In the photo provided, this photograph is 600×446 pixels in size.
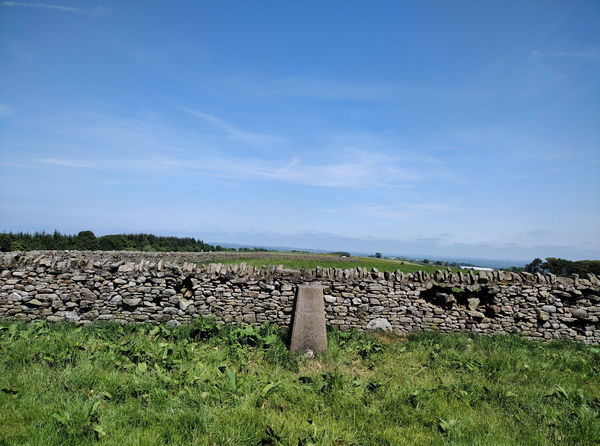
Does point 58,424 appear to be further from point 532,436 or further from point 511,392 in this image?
point 511,392

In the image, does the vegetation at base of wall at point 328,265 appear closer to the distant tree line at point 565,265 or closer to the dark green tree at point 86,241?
the distant tree line at point 565,265

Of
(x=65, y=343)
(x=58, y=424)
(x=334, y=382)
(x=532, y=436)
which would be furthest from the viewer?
(x=65, y=343)

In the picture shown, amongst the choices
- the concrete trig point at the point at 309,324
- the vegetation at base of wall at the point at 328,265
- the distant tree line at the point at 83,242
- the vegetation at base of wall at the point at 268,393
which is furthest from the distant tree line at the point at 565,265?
the distant tree line at the point at 83,242

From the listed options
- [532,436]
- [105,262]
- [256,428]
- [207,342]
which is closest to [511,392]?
[532,436]

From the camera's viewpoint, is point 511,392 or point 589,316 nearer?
point 511,392

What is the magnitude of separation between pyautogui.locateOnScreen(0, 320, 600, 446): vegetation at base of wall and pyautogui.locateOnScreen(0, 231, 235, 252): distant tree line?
2583 centimetres

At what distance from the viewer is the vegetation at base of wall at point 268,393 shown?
4281mm

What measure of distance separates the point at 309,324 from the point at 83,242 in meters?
33.8

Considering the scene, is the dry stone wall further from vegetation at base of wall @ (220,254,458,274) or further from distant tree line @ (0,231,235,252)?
distant tree line @ (0,231,235,252)

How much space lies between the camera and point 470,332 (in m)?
10.5

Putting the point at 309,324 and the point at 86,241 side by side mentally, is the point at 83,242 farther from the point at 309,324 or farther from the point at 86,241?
the point at 309,324

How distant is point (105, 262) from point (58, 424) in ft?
21.8

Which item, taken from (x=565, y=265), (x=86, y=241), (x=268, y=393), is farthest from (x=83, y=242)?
(x=565, y=265)

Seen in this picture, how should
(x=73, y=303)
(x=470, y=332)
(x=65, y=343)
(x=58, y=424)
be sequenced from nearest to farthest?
1. (x=58, y=424)
2. (x=65, y=343)
3. (x=73, y=303)
4. (x=470, y=332)
